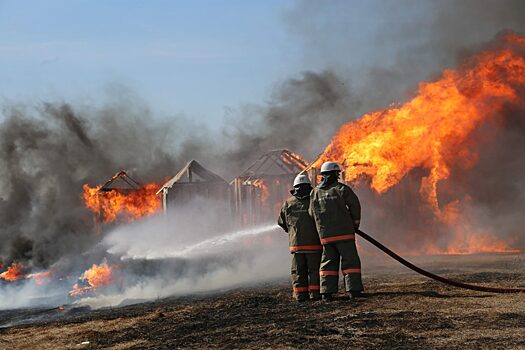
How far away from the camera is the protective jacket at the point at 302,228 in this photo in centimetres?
976

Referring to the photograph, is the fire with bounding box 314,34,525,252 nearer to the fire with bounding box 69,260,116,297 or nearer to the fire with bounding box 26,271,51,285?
the fire with bounding box 69,260,116,297

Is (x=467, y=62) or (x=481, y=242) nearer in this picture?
(x=467, y=62)

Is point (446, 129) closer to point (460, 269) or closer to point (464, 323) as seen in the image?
point (460, 269)

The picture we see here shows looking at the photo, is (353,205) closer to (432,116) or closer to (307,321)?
(307,321)

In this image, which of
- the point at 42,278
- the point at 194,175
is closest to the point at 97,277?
the point at 42,278

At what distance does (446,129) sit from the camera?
18.7 metres

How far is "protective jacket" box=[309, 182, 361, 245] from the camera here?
29.8 ft

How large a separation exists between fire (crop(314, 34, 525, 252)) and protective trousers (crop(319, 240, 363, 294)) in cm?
950

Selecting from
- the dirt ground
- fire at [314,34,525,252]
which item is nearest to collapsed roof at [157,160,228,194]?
fire at [314,34,525,252]

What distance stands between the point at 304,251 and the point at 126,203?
2770 centimetres

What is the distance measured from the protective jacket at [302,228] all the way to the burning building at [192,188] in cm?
2108

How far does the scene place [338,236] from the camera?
9.08 meters

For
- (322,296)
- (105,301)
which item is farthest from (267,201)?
(322,296)

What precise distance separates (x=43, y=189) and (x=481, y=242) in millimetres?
29891
